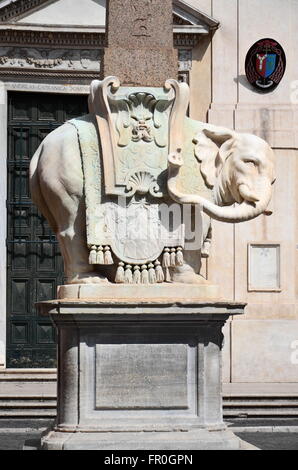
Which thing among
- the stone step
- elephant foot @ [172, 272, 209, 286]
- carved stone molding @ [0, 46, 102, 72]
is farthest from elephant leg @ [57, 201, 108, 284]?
carved stone molding @ [0, 46, 102, 72]

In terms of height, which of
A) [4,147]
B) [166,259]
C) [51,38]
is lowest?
[166,259]

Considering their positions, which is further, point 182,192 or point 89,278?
point 182,192

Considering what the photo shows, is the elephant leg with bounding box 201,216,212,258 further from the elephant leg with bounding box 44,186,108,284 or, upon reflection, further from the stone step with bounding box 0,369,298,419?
the stone step with bounding box 0,369,298,419

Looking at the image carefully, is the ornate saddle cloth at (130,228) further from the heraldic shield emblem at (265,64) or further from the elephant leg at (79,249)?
the heraldic shield emblem at (265,64)

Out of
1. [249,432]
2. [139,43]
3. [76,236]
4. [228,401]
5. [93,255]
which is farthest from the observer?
[228,401]

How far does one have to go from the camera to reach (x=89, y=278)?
32.1 feet

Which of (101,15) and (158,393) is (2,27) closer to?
(101,15)

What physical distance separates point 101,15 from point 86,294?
11169 mm

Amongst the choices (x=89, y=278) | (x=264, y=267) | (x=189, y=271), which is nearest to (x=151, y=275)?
(x=189, y=271)

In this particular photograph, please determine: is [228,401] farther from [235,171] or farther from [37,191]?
Result: [37,191]

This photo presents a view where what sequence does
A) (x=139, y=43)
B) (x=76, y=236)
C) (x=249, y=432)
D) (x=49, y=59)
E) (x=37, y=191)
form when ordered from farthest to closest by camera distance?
(x=49, y=59)
(x=249, y=432)
(x=139, y=43)
(x=37, y=191)
(x=76, y=236)

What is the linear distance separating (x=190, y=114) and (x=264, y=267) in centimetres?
237

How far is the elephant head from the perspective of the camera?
9.96 m

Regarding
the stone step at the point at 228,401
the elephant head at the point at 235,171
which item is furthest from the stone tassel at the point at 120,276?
the stone step at the point at 228,401
